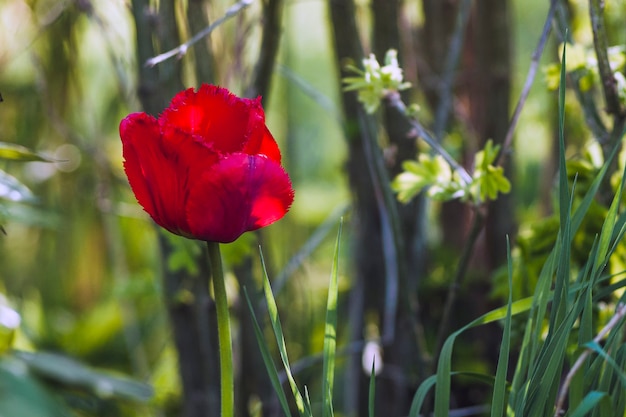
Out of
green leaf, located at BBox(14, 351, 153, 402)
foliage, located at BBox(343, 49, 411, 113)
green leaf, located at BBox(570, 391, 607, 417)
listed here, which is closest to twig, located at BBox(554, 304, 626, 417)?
Result: green leaf, located at BBox(570, 391, 607, 417)

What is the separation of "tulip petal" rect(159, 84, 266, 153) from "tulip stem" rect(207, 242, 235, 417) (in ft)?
0.24

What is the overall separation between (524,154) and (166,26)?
5.13ft

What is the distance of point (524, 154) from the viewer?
2250mm

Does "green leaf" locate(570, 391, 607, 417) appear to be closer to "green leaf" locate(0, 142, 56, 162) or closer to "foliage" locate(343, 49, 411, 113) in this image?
"foliage" locate(343, 49, 411, 113)

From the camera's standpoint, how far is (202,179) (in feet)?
1.58

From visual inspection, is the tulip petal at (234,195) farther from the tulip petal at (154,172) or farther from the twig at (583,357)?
the twig at (583,357)

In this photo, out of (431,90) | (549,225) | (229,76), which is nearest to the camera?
(549,225)

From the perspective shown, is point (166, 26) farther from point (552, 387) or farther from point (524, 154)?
point (524, 154)

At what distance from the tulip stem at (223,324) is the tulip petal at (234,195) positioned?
0.6 inches

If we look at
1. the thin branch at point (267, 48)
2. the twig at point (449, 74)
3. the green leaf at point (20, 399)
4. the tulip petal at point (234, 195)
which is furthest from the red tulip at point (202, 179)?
the twig at point (449, 74)

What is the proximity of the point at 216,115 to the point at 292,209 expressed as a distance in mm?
1047

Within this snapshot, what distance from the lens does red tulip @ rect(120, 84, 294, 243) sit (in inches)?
18.9

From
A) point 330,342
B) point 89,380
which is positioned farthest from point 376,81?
point 89,380

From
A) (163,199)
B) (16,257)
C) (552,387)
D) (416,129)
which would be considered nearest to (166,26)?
(416,129)
